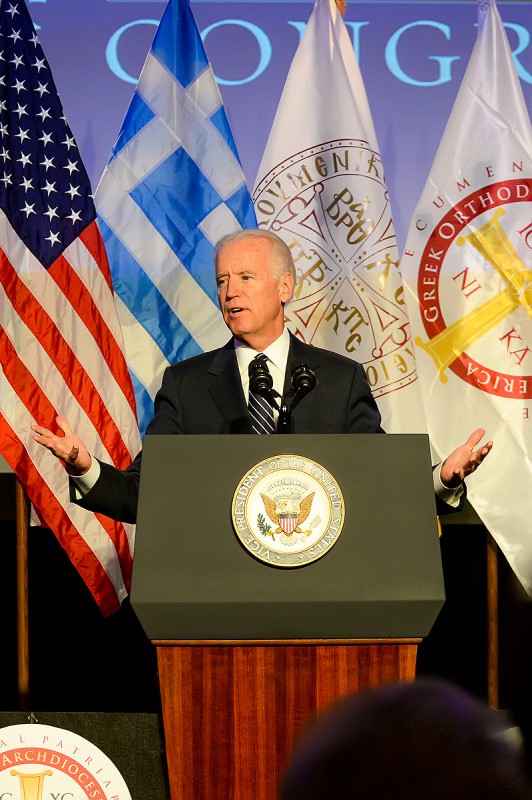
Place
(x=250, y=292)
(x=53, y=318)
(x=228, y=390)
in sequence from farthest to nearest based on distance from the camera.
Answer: (x=53, y=318) < (x=250, y=292) < (x=228, y=390)

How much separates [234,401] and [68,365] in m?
1.55

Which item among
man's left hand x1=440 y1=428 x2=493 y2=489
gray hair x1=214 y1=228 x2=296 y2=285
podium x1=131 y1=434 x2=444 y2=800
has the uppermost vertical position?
gray hair x1=214 y1=228 x2=296 y2=285

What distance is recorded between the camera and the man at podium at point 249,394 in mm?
2264

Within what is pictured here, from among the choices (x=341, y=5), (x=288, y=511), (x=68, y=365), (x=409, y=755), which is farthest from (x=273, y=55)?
(x=409, y=755)

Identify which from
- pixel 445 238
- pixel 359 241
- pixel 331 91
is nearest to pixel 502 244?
pixel 445 238

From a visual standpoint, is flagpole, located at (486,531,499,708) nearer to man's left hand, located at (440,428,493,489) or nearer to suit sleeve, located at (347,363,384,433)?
suit sleeve, located at (347,363,384,433)

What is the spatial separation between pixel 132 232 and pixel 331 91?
991 millimetres

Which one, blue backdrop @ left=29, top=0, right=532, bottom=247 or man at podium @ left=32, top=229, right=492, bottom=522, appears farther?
blue backdrop @ left=29, top=0, right=532, bottom=247

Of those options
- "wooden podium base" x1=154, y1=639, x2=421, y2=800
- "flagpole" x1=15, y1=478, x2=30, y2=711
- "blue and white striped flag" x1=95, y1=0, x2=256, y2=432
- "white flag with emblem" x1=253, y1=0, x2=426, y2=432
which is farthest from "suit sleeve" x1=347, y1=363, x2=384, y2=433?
"flagpole" x1=15, y1=478, x2=30, y2=711

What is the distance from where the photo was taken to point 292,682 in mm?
1884

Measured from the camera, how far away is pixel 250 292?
2637mm

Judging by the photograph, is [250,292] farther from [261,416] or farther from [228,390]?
[261,416]

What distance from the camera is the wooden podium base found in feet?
6.17

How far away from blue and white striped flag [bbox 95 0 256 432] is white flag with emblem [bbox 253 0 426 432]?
0.68ft
